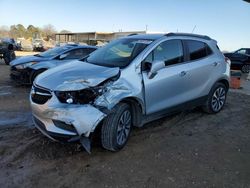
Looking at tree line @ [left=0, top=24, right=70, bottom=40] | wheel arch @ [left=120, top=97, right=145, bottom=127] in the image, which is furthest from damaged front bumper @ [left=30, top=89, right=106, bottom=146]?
tree line @ [left=0, top=24, right=70, bottom=40]

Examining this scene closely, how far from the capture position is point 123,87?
4.57 meters

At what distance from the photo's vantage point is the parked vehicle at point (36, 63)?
9207 millimetres

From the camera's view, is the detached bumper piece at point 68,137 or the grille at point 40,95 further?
the grille at point 40,95

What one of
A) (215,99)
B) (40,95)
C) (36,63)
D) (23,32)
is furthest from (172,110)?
(23,32)

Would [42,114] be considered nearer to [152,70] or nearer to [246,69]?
[152,70]

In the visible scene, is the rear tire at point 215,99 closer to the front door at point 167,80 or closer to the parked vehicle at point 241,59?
the front door at point 167,80

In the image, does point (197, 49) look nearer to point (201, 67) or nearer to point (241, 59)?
point (201, 67)

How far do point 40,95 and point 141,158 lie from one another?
1.73 meters

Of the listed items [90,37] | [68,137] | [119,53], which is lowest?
[68,137]

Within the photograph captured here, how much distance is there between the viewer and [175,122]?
6332 mm

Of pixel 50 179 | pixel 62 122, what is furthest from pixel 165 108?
pixel 50 179

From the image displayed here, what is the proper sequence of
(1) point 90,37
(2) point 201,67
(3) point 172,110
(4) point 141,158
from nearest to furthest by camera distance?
(4) point 141,158 < (3) point 172,110 < (2) point 201,67 < (1) point 90,37

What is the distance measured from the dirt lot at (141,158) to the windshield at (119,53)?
1.34m

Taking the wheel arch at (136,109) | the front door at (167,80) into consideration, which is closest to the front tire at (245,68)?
the front door at (167,80)
